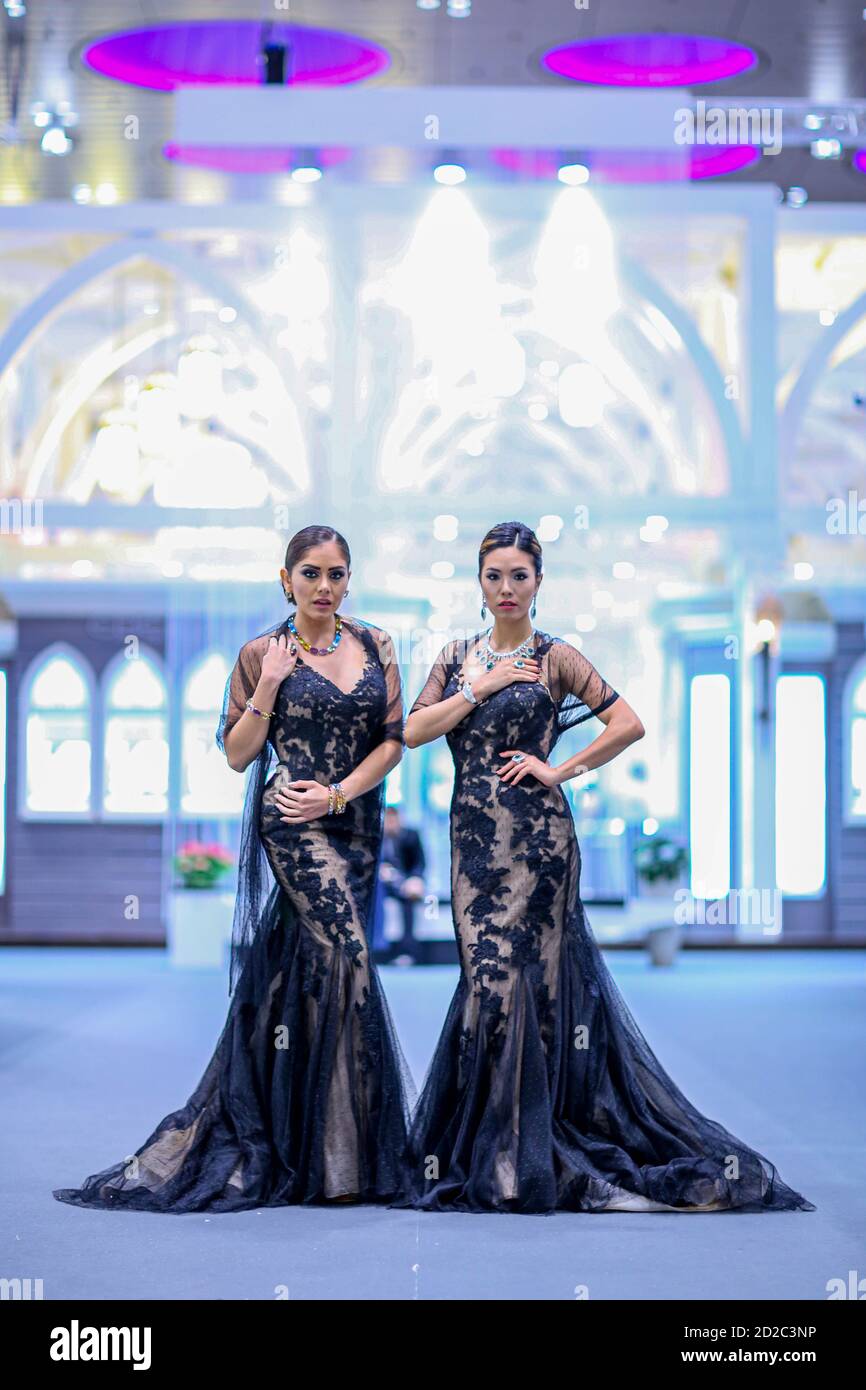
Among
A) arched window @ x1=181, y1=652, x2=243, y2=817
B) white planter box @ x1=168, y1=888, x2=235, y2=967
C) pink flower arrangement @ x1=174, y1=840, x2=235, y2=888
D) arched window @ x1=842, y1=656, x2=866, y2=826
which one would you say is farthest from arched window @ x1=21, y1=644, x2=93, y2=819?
arched window @ x1=842, y1=656, x2=866, y2=826

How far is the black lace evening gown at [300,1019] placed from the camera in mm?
4156

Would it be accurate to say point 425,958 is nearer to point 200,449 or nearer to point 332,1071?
point 200,449

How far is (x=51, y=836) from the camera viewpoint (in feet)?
47.3

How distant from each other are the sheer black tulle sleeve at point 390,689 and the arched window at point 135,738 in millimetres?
10032

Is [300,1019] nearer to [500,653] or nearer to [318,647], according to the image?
[318,647]

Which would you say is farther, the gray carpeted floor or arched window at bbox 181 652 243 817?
arched window at bbox 181 652 243 817

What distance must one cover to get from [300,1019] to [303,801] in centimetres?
55

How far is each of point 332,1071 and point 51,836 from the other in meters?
10.7

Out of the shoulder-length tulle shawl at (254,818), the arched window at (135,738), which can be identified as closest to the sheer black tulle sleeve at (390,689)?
the shoulder-length tulle shawl at (254,818)

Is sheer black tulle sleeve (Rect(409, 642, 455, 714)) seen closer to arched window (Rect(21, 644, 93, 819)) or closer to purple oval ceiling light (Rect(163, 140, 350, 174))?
purple oval ceiling light (Rect(163, 140, 350, 174))

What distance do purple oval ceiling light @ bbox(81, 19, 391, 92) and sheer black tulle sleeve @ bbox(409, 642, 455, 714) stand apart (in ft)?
18.4

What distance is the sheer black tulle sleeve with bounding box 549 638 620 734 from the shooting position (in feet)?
14.5
